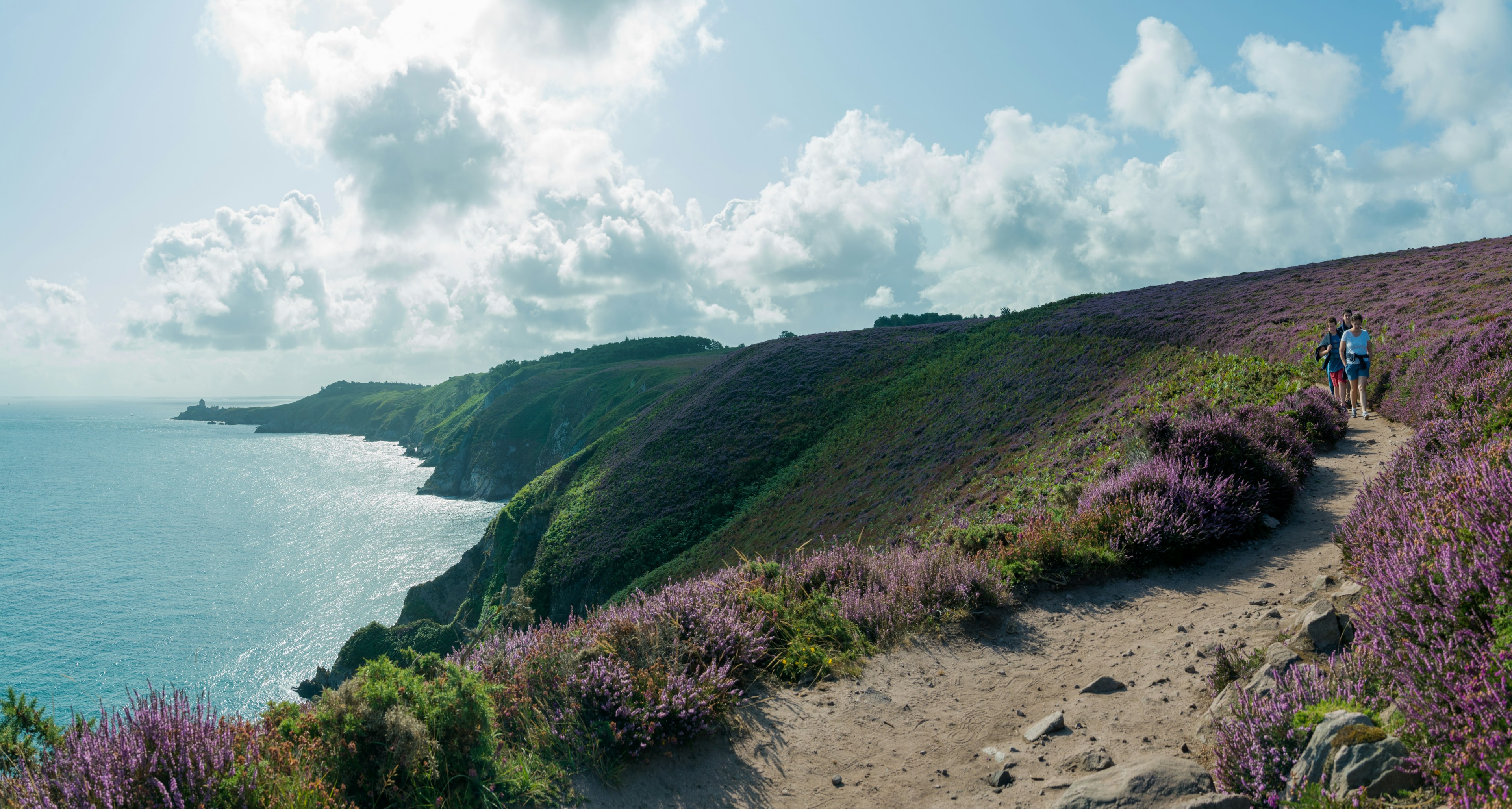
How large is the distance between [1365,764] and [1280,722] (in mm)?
597

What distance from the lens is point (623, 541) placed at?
36.1 metres

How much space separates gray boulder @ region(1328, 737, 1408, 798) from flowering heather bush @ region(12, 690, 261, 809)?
5882mm

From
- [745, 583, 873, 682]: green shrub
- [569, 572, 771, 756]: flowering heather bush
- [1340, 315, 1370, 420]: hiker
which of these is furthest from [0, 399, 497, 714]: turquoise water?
[1340, 315, 1370, 420]: hiker

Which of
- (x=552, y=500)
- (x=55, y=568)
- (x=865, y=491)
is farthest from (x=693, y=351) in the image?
(x=865, y=491)

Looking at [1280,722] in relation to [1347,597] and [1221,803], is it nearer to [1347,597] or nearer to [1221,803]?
[1221,803]

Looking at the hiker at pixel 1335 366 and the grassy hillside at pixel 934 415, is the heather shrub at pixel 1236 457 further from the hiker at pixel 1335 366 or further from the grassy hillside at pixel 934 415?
the hiker at pixel 1335 366

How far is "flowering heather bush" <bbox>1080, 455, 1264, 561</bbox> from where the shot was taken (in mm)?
8484

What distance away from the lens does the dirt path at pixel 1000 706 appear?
501cm

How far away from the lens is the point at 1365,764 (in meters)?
3.29

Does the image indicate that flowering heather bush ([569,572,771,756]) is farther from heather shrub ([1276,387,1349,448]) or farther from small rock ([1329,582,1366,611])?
heather shrub ([1276,387,1349,448])

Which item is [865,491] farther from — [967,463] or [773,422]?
[773,422]

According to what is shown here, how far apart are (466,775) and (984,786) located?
3825mm

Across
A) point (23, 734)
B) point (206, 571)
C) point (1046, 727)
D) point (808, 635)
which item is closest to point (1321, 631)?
point (1046, 727)

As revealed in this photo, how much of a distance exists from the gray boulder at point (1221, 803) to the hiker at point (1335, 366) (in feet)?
54.6
